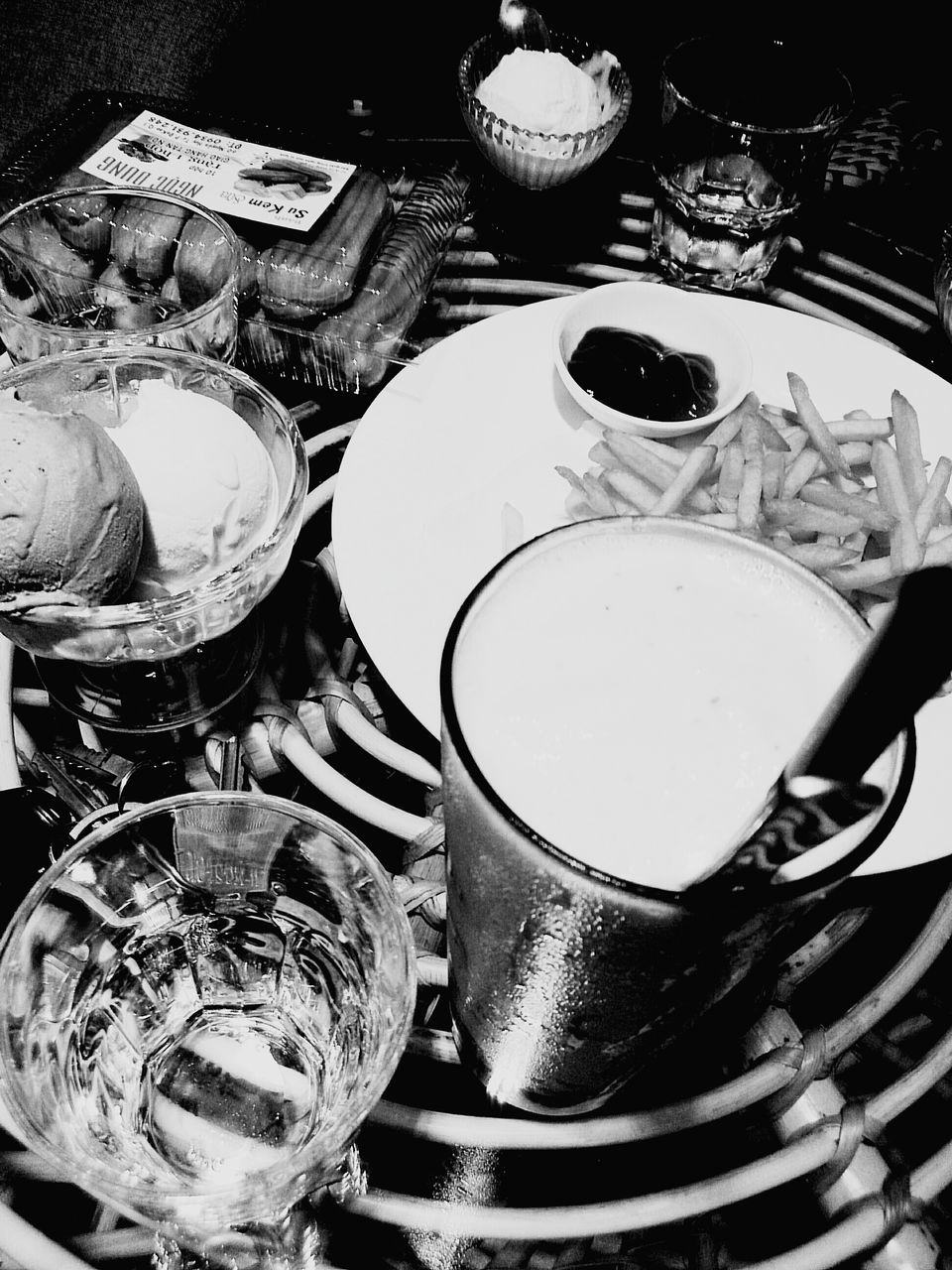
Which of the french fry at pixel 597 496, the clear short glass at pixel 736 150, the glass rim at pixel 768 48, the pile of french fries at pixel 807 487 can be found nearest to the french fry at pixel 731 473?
the pile of french fries at pixel 807 487

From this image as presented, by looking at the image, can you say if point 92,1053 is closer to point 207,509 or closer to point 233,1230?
point 233,1230

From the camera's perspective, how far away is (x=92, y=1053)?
2.27 ft

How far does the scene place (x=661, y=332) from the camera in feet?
4.12

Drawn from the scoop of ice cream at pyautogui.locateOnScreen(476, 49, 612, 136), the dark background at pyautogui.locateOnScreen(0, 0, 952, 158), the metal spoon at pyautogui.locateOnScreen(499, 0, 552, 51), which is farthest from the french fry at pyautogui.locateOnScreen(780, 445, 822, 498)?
the dark background at pyautogui.locateOnScreen(0, 0, 952, 158)

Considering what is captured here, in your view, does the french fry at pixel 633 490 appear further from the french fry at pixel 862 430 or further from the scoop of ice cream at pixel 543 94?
the scoop of ice cream at pixel 543 94

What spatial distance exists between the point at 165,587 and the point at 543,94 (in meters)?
0.97

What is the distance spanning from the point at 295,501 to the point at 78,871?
0.36 m

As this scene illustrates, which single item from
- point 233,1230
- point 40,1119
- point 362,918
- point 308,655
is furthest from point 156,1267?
point 308,655

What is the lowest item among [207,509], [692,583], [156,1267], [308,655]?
[156,1267]

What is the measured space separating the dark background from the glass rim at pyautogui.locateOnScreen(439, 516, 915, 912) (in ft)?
7.08

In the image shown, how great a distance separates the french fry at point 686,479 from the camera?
103 centimetres

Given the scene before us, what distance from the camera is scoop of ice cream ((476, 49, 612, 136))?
1.43 m

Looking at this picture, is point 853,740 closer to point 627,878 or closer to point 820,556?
point 627,878

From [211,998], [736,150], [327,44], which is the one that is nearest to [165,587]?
[211,998]
